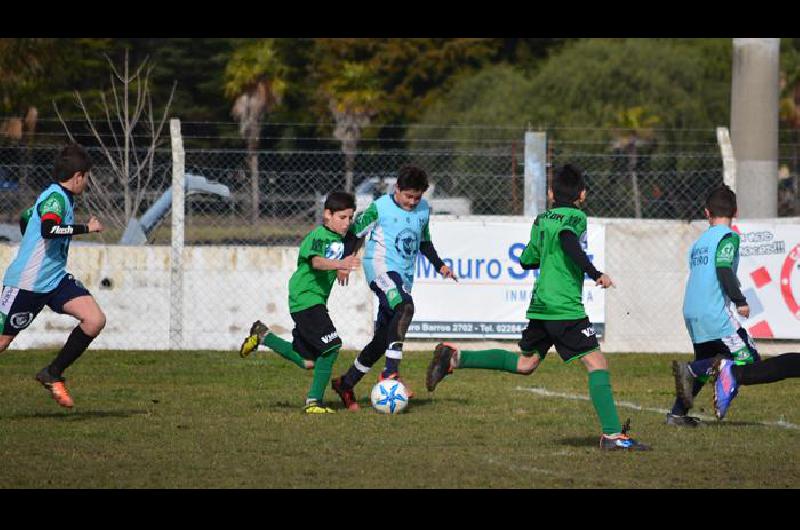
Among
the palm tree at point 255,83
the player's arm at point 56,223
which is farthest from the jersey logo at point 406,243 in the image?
the palm tree at point 255,83

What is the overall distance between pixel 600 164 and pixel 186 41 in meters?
30.4

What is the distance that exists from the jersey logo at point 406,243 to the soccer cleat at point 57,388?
108 inches

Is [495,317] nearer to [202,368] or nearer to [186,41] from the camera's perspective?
[202,368]

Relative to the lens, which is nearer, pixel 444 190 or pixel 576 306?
pixel 576 306

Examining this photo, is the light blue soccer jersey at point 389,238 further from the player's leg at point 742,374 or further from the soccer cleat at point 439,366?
the player's leg at point 742,374

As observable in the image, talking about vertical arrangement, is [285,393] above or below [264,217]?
below

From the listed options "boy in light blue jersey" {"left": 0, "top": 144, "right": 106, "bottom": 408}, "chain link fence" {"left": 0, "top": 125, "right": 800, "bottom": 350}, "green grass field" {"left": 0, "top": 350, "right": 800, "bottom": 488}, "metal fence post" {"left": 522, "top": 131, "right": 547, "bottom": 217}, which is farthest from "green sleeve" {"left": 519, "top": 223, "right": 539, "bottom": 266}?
"metal fence post" {"left": 522, "top": 131, "right": 547, "bottom": 217}

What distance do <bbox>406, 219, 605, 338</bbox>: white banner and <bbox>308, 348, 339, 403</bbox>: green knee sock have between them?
4671 mm

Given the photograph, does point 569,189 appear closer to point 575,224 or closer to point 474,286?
point 575,224

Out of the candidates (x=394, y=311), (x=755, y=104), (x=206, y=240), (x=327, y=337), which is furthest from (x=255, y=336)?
(x=755, y=104)

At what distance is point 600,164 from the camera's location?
40750 millimetres

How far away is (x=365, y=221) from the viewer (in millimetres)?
10648

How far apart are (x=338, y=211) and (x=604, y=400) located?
292cm

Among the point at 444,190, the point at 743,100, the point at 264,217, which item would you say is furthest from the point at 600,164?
the point at 264,217
